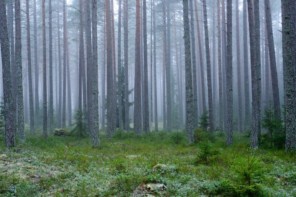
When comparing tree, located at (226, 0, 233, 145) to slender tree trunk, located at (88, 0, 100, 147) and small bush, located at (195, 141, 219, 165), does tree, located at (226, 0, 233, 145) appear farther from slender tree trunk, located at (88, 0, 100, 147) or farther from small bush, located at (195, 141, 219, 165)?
slender tree trunk, located at (88, 0, 100, 147)

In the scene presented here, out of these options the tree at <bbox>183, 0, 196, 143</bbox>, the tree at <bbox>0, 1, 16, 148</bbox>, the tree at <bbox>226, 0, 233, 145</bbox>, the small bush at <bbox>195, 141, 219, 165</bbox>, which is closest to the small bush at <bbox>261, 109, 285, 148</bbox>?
the tree at <bbox>226, 0, 233, 145</bbox>

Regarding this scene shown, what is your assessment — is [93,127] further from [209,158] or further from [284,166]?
[284,166]

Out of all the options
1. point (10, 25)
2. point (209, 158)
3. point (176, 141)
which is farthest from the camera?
point (10, 25)

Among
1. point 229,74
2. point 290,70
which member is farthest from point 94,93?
point 290,70

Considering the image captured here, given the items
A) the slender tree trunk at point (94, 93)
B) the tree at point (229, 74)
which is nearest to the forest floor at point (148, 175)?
the tree at point (229, 74)

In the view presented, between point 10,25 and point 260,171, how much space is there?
2034 cm

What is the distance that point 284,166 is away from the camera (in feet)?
28.9

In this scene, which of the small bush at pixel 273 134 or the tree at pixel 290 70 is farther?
the small bush at pixel 273 134

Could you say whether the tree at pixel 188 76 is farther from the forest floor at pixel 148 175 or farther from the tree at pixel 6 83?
the tree at pixel 6 83

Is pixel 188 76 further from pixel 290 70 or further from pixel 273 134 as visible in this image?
pixel 290 70

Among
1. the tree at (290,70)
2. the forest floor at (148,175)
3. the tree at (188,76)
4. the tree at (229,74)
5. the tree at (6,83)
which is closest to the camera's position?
the forest floor at (148,175)

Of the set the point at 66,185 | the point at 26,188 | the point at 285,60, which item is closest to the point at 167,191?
the point at 66,185

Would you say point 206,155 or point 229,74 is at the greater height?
point 229,74

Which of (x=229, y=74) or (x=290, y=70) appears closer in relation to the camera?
(x=290, y=70)
